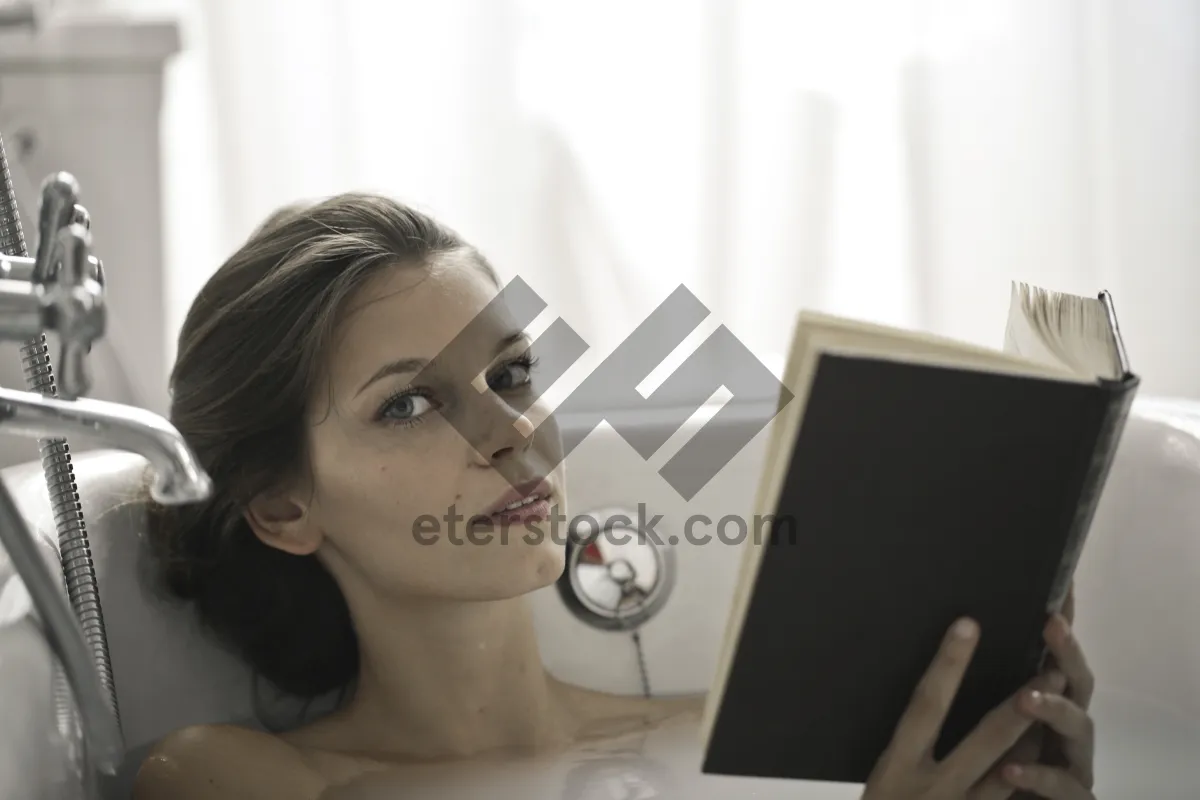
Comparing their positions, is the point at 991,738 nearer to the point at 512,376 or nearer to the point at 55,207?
the point at 512,376

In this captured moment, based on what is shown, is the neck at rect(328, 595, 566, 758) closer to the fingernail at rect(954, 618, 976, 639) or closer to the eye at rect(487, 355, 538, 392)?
the eye at rect(487, 355, 538, 392)

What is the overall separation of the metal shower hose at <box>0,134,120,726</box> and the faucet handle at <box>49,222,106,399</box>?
204 mm

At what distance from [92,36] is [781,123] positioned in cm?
83

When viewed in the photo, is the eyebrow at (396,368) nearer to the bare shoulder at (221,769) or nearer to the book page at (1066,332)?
the bare shoulder at (221,769)

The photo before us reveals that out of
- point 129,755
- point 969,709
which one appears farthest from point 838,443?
point 129,755

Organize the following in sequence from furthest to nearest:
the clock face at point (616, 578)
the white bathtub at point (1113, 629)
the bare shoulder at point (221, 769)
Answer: the clock face at point (616, 578) → the white bathtub at point (1113, 629) → the bare shoulder at point (221, 769)

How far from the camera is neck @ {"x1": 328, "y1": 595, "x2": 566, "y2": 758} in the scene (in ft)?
3.18

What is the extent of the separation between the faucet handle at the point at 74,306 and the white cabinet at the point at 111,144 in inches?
35.3

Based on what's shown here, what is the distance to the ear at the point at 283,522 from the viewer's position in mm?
942

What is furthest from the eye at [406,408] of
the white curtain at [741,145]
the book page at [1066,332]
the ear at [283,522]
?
the white curtain at [741,145]

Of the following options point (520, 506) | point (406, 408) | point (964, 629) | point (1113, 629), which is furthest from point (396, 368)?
point (1113, 629)

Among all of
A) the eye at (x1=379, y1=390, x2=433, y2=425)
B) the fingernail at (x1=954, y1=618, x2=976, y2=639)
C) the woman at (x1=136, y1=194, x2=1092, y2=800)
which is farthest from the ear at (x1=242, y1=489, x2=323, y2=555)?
the fingernail at (x1=954, y1=618, x2=976, y2=639)

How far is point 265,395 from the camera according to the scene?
902 mm

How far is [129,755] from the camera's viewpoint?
3.08ft
